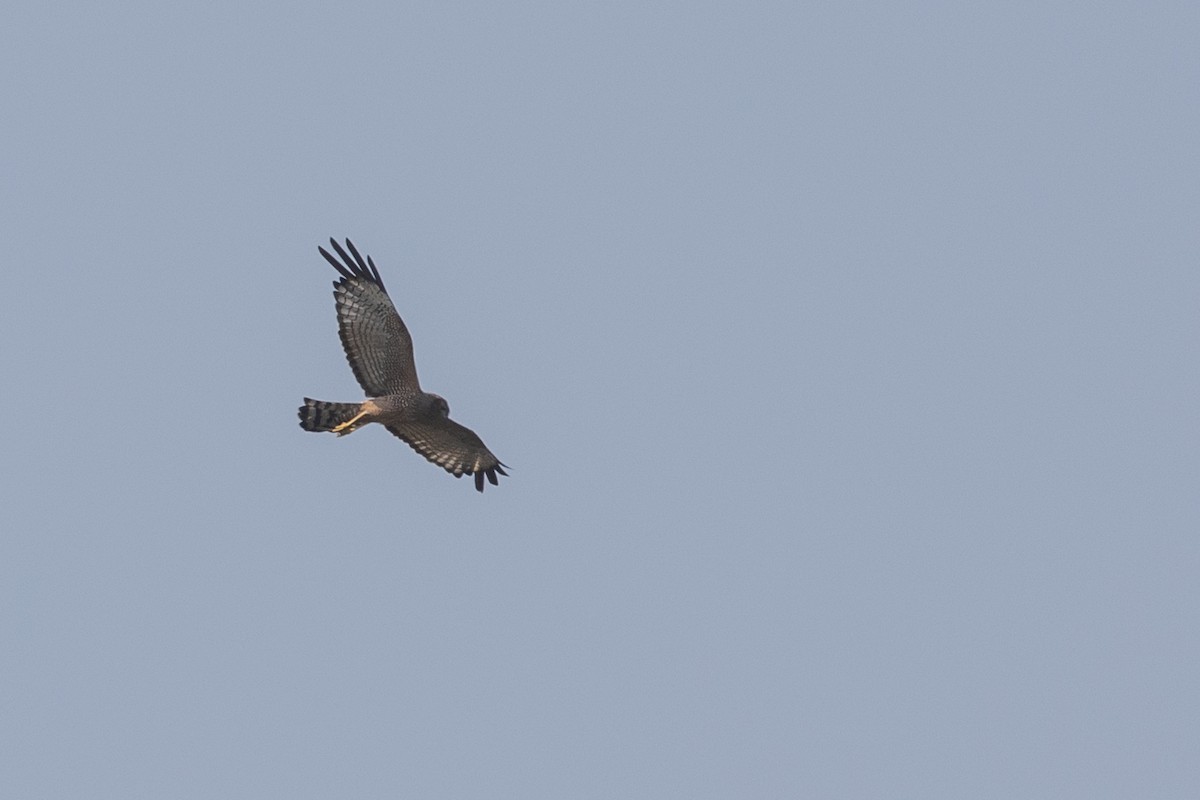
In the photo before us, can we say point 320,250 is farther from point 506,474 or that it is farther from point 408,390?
point 506,474

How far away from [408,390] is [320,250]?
197cm

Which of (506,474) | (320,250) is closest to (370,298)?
(320,250)

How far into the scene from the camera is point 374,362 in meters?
23.6

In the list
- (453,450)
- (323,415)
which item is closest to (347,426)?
(323,415)

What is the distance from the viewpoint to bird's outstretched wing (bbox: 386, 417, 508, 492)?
24.0 meters

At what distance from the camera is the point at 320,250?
23.8 m

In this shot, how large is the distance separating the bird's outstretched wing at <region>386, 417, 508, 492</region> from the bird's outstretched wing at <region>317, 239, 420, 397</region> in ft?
2.11

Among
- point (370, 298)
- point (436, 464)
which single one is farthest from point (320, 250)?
point (436, 464)

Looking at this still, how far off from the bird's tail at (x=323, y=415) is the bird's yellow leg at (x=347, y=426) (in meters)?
0.03

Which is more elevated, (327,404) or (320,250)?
(320,250)

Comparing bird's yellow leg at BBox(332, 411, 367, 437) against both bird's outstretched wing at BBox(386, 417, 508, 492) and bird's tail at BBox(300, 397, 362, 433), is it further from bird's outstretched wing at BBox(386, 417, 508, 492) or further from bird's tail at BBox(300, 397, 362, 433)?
bird's outstretched wing at BBox(386, 417, 508, 492)

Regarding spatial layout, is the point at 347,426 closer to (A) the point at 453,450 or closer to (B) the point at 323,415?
(B) the point at 323,415

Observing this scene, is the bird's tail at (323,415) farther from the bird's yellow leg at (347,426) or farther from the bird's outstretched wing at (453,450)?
the bird's outstretched wing at (453,450)

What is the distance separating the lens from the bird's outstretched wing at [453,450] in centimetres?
2402
